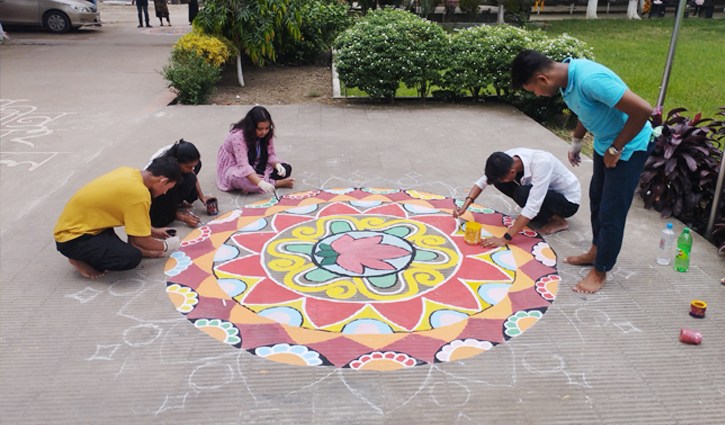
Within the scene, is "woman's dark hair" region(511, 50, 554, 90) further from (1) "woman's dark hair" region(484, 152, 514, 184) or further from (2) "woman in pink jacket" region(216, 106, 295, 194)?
(2) "woman in pink jacket" region(216, 106, 295, 194)

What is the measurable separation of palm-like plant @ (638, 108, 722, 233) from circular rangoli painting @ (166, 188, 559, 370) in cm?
142

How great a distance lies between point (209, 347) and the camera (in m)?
3.24

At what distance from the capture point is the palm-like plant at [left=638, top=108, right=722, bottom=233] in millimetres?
4906

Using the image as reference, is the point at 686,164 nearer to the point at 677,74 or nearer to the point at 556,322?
the point at 556,322

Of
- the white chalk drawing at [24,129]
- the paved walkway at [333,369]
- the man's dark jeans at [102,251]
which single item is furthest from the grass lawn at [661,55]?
the white chalk drawing at [24,129]

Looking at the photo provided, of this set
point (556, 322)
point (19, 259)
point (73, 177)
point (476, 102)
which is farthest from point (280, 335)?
point (476, 102)

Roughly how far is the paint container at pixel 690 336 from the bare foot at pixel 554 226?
5.04 ft

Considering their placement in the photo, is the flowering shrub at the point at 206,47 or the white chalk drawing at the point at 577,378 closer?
the white chalk drawing at the point at 577,378

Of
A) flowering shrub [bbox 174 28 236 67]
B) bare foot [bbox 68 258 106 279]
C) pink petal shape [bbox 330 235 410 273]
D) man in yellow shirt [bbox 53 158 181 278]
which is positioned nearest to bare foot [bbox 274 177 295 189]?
pink petal shape [bbox 330 235 410 273]

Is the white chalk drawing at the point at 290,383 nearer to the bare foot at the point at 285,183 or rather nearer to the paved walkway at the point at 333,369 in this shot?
the paved walkway at the point at 333,369

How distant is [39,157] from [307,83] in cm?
555

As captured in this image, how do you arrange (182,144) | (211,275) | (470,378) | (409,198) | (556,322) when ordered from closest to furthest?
(470,378), (556,322), (211,275), (182,144), (409,198)

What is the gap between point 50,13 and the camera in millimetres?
15992

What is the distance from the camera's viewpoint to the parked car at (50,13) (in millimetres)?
15531
